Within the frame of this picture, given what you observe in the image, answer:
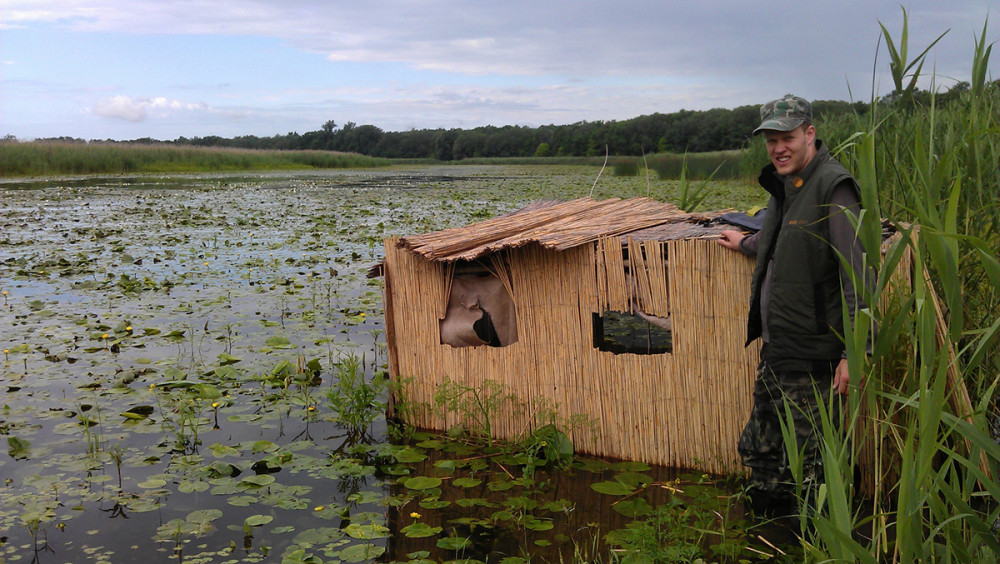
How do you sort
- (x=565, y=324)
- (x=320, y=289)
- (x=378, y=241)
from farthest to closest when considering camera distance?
(x=378, y=241) < (x=320, y=289) < (x=565, y=324)

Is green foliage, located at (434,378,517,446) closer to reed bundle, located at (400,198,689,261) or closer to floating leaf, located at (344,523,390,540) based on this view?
reed bundle, located at (400,198,689,261)

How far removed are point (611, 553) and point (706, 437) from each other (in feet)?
3.48

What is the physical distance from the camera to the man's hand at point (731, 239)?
11.8 ft

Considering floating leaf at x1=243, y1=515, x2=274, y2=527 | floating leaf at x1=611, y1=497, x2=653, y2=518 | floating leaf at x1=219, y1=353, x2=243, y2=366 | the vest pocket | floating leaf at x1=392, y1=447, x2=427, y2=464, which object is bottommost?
floating leaf at x1=611, y1=497, x2=653, y2=518

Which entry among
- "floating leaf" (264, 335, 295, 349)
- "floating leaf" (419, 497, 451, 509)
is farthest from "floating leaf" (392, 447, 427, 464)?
"floating leaf" (264, 335, 295, 349)

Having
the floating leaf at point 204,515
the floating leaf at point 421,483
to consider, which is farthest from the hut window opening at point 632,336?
the floating leaf at point 204,515

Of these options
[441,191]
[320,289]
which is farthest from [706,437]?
[441,191]

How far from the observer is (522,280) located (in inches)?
170

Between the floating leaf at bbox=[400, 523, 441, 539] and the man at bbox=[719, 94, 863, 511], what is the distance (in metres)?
1.54

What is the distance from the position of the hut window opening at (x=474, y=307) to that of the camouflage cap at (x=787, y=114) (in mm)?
1911

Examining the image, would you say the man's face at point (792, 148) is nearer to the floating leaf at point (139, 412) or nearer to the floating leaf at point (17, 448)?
the floating leaf at point (139, 412)

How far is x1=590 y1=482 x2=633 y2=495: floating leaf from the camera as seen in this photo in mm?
3803

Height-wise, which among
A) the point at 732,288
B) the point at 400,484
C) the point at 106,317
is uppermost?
the point at 732,288

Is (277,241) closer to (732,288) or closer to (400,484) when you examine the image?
(400,484)
